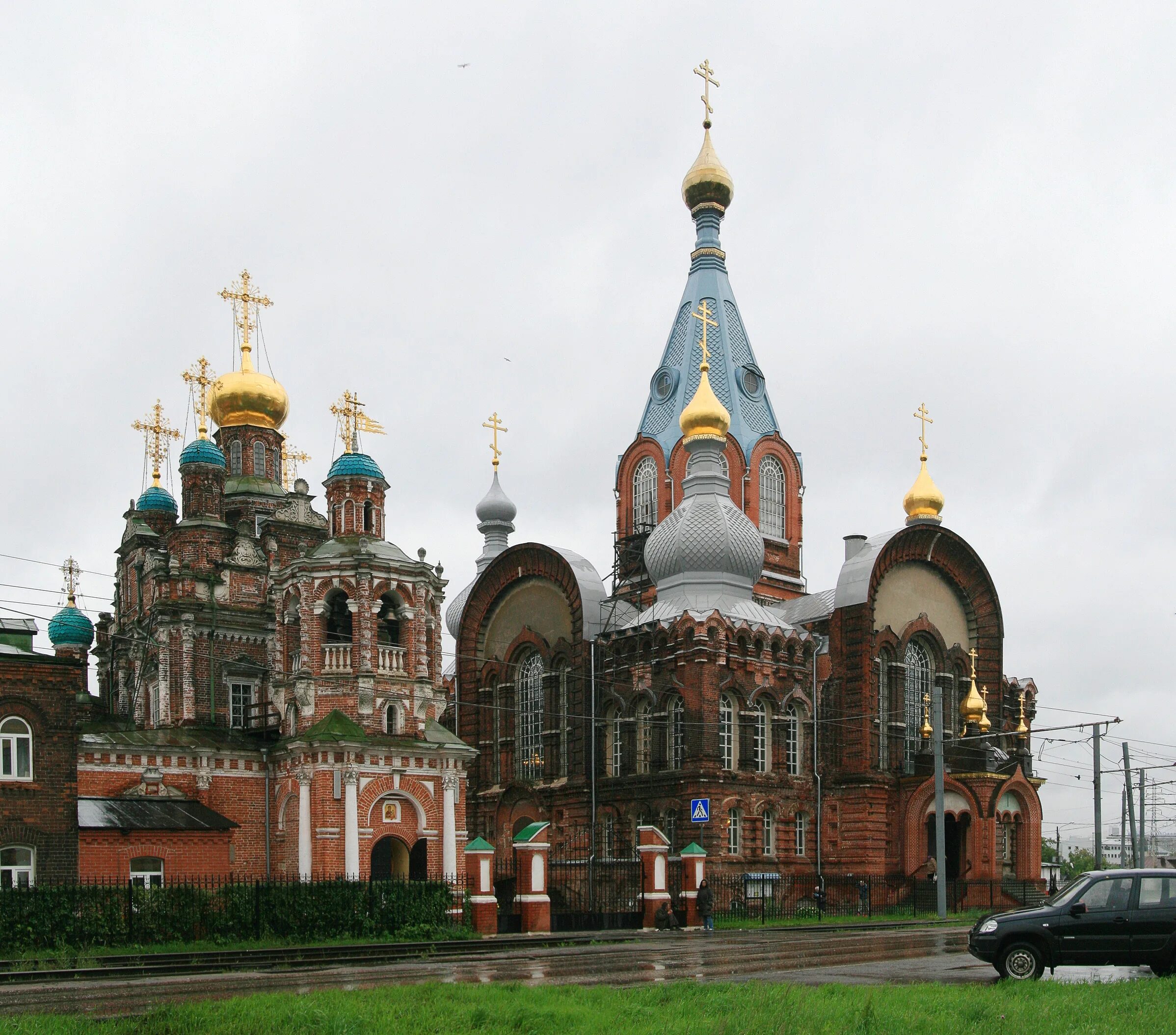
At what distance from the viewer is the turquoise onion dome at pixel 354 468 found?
1309 inches

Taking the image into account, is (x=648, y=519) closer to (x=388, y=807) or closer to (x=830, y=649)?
(x=830, y=649)

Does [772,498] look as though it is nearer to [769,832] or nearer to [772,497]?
[772,497]

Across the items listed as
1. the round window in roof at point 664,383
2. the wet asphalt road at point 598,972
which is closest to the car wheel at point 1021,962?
the wet asphalt road at point 598,972

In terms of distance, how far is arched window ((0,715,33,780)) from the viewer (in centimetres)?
2498

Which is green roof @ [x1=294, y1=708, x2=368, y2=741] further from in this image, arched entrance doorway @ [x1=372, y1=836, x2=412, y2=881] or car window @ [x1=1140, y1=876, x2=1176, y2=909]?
car window @ [x1=1140, y1=876, x2=1176, y2=909]

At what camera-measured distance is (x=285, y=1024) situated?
1109cm

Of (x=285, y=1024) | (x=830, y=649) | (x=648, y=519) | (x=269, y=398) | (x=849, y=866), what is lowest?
(x=849, y=866)

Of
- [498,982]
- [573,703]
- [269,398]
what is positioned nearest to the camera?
[498,982]

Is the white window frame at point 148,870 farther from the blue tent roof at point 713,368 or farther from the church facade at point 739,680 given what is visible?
the blue tent roof at point 713,368

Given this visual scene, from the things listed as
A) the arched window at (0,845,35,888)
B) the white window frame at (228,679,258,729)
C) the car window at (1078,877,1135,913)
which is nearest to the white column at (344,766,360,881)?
the arched window at (0,845,35,888)

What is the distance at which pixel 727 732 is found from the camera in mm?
36062

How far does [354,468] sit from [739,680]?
35.9 feet

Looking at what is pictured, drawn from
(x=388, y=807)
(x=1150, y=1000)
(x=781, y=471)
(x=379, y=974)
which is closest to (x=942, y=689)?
(x=781, y=471)

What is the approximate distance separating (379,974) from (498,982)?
115 inches
